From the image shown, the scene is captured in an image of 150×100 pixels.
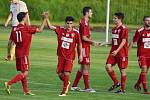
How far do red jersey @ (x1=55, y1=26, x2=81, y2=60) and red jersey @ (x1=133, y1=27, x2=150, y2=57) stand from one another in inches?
71.5

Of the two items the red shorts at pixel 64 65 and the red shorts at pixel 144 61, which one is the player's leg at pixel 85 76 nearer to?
the red shorts at pixel 64 65

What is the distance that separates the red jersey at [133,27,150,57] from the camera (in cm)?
1692

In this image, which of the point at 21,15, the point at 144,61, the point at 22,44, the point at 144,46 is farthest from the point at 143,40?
the point at 21,15

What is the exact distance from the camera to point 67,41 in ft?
52.2

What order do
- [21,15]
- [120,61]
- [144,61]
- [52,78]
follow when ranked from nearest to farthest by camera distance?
[21,15] → [120,61] → [144,61] → [52,78]

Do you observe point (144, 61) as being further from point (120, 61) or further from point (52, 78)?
point (52, 78)

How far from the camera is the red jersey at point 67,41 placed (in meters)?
15.9

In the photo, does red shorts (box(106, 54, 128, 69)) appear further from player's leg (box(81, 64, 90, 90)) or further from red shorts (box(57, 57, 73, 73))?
red shorts (box(57, 57, 73, 73))

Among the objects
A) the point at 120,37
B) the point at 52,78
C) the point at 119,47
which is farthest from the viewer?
the point at 52,78

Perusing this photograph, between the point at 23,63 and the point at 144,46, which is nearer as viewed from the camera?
the point at 23,63

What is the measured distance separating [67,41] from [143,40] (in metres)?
2.18

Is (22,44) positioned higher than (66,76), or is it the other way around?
(22,44)

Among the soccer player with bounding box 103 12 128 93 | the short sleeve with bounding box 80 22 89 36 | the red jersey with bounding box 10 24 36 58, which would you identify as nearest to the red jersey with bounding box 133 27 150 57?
Answer: the soccer player with bounding box 103 12 128 93

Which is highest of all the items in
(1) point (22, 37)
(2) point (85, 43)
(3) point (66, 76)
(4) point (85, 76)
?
(1) point (22, 37)
